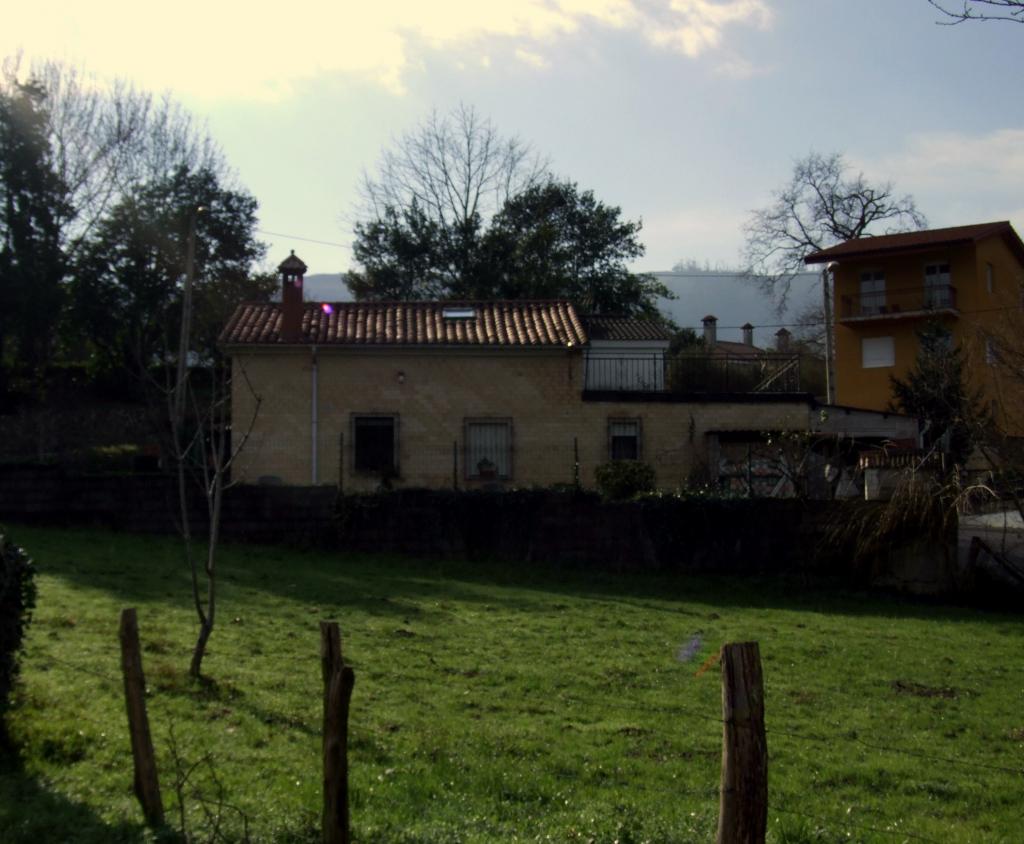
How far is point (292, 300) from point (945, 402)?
15.0m

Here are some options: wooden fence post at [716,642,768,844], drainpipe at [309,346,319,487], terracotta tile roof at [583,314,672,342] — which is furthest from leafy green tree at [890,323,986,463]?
wooden fence post at [716,642,768,844]

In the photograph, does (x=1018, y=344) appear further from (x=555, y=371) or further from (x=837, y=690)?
(x=555, y=371)

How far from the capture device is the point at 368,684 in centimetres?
955

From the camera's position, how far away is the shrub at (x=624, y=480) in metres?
20.6

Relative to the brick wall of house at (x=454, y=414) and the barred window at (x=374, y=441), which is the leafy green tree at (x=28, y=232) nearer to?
the brick wall of house at (x=454, y=414)

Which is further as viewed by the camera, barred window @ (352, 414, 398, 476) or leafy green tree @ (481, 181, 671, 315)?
leafy green tree @ (481, 181, 671, 315)

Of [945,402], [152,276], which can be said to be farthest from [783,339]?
[945,402]

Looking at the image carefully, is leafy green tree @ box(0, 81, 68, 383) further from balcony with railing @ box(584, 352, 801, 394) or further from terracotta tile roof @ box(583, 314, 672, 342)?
balcony with railing @ box(584, 352, 801, 394)

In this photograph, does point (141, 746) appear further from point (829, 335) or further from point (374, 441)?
point (829, 335)

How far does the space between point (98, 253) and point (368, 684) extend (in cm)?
3143

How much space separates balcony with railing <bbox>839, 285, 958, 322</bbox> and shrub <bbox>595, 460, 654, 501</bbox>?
953 inches

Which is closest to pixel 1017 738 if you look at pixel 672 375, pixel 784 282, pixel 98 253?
pixel 672 375

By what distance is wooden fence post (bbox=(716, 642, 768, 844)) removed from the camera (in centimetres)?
432

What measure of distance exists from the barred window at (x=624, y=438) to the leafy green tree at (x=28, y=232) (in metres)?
20.0
